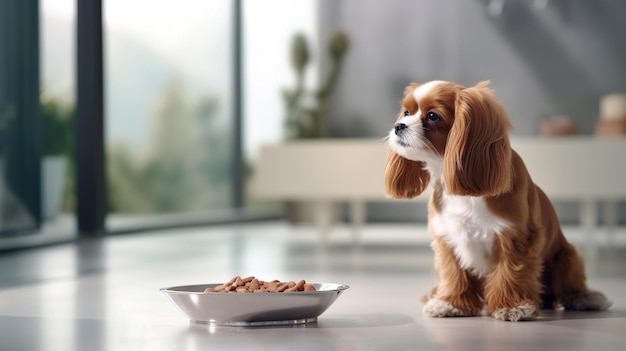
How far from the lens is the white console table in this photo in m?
5.18

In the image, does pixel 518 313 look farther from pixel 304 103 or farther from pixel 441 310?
pixel 304 103

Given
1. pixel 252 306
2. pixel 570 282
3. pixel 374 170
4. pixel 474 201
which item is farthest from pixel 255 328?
pixel 374 170

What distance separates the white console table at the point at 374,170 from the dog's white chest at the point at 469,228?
265 cm

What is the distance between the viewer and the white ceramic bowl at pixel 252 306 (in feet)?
7.70

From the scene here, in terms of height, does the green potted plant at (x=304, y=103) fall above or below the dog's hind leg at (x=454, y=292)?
above

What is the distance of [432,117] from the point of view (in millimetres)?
2467

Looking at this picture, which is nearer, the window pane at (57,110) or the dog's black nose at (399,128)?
the dog's black nose at (399,128)

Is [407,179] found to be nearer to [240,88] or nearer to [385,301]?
[385,301]

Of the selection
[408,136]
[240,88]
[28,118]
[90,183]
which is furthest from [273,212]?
[408,136]

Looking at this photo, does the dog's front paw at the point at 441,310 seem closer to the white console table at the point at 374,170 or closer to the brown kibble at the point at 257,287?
the brown kibble at the point at 257,287

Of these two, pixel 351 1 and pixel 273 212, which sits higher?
pixel 351 1

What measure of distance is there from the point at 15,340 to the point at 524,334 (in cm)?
121

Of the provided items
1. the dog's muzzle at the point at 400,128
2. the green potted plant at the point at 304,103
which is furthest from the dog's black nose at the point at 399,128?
the green potted plant at the point at 304,103

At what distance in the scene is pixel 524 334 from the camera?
7.39ft
